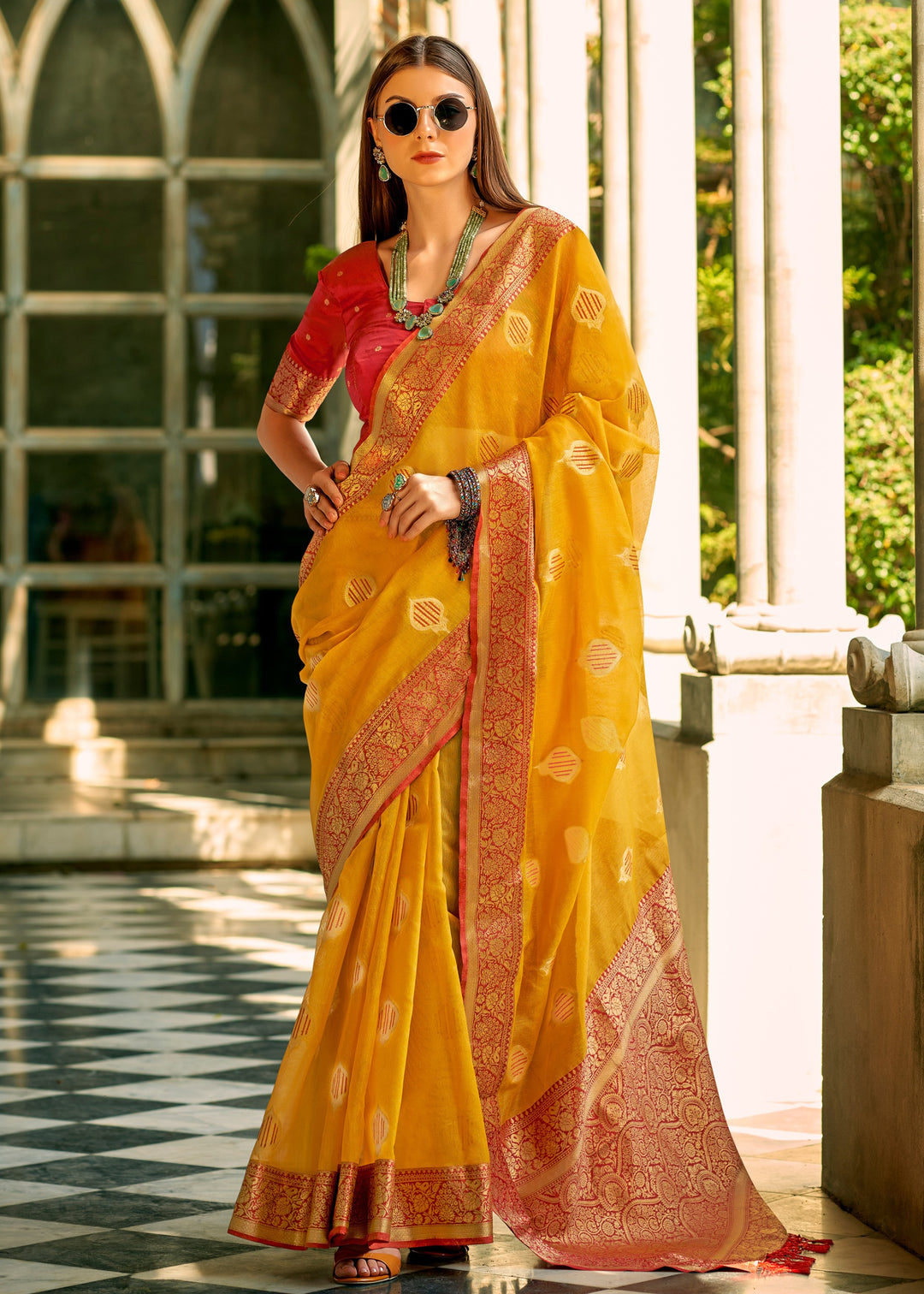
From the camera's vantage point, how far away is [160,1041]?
15.6ft

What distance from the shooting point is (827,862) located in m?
3.18

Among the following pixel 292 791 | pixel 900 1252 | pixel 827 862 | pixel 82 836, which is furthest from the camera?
pixel 292 791

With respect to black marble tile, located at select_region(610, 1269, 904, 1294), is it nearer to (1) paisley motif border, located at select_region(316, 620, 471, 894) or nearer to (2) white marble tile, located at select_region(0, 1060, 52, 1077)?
(1) paisley motif border, located at select_region(316, 620, 471, 894)

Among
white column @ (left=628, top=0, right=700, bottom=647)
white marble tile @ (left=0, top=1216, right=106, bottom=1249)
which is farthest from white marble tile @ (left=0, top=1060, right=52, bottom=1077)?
white column @ (left=628, top=0, right=700, bottom=647)

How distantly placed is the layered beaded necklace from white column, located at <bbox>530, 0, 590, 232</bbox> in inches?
142

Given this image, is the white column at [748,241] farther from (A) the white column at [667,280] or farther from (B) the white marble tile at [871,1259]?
(B) the white marble tile at [871,1259]

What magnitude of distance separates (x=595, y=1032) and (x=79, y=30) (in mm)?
7708

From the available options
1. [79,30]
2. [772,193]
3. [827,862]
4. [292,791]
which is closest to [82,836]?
[292,791]

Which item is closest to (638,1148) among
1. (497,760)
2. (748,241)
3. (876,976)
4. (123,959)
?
(876,976)

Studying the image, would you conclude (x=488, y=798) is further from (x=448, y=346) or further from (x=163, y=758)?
(x=163, y=758)

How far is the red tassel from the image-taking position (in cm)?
263

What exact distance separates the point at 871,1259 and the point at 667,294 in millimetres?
3108

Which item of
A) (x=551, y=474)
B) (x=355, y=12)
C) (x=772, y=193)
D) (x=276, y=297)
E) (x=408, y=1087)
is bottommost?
(x=408, y=1087)

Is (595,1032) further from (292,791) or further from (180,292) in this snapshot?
(180,292)
